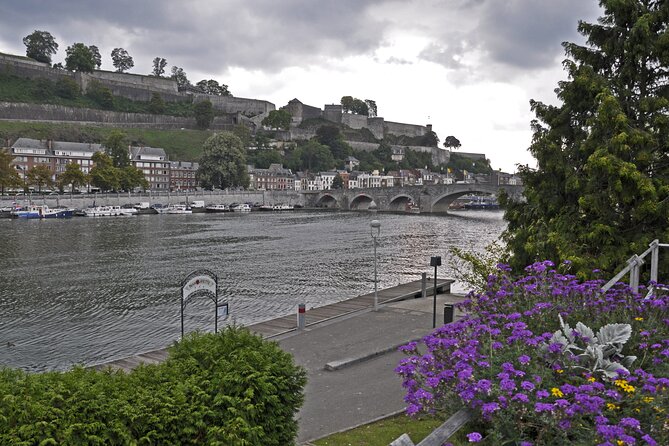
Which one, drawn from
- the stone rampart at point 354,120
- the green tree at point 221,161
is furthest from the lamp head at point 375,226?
the stone rampart at point 354,120

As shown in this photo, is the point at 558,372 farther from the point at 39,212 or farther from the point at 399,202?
the point at 399,202

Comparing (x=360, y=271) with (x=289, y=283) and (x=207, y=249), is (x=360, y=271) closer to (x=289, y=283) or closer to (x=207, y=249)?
(x=289, y=283)

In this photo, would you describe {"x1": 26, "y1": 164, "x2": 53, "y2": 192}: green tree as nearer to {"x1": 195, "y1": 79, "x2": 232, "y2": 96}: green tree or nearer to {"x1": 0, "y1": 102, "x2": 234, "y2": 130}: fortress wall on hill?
{"x1": 0, "y1": 102, "x2": 234, "y2": 130}: fortress wall on hill

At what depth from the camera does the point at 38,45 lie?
140 m

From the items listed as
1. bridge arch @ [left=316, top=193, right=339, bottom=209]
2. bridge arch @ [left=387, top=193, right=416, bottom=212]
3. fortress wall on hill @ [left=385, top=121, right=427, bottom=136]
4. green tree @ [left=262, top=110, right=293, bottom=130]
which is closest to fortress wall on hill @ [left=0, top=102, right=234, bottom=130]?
green tree @ [left=262, top=110, right=293, bottom=130]

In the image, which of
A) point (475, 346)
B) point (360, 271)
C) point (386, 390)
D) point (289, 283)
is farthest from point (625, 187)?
point (360, 271)

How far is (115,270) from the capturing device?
30.0m

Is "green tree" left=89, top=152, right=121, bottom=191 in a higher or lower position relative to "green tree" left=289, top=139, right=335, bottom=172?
lower

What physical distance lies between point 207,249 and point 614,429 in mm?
37401

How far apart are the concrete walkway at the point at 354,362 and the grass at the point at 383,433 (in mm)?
293

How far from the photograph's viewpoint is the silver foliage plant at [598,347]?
4902 mm

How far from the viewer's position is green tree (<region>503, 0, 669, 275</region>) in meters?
10.2

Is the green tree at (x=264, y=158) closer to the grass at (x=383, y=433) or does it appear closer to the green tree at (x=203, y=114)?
the green tree at (x=203, y=114)

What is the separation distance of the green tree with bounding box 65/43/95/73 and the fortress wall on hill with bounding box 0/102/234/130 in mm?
17891
